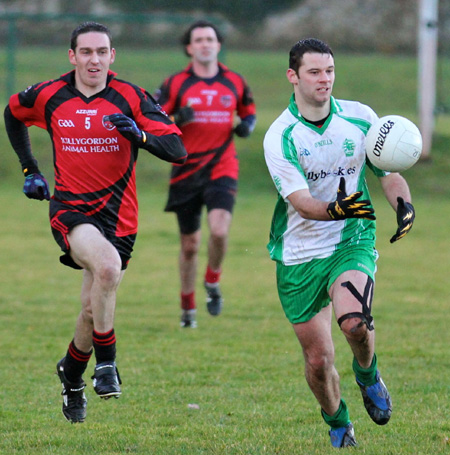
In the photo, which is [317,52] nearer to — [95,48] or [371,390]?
[95,48]

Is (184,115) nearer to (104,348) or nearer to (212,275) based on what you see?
(212,275)

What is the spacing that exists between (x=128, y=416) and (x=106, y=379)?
67 centimetres

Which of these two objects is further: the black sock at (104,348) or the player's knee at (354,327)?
the black sock at (104,348)

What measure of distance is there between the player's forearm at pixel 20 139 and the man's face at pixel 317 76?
2024mm

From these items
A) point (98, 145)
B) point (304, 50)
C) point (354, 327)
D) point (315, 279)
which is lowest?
point (354, 327)

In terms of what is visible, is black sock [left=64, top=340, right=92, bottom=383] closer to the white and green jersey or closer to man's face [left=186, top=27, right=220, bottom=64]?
the white and green jersey

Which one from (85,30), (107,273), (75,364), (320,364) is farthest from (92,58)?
(320,364)

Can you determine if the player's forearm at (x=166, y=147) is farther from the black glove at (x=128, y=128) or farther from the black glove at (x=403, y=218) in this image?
the black glove at (x=403, y=218)

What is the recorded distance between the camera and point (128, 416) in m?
5.93

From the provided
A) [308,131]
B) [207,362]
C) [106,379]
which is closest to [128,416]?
[106,379]

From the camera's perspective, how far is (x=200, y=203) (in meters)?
9.06

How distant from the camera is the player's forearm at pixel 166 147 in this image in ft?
18.2

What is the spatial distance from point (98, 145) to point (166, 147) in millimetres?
429

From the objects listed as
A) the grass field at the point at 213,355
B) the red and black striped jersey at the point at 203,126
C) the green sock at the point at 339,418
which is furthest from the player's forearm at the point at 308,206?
the red and black striped jersey at the point at 203,126
